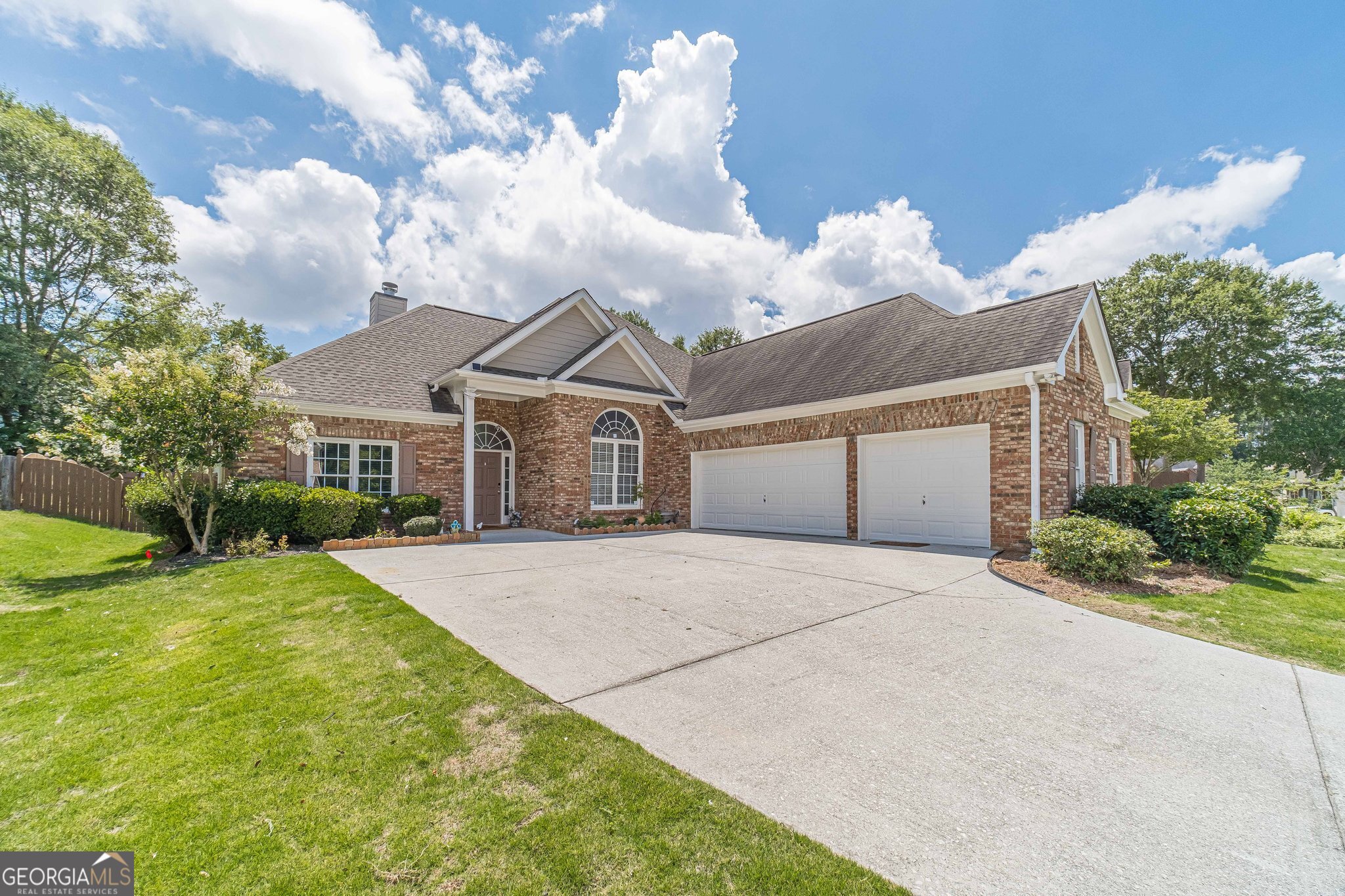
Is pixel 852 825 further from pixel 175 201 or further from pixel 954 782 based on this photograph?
pixel 175 201

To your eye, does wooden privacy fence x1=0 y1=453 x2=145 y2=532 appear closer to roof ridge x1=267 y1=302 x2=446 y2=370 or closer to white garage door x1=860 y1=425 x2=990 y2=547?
roof ridge x1=267 y1=302 x2=446 y2=370

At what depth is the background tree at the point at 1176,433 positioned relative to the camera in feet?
58.1

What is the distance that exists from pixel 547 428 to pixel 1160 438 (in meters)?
19.9

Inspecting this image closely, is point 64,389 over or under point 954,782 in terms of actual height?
over

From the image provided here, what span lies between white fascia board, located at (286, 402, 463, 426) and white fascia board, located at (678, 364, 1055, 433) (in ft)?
21.8

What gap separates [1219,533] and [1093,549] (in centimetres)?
276

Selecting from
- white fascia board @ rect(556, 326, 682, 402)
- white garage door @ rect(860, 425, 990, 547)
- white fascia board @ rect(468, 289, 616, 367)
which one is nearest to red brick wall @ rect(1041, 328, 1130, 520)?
white garage door @ rect(860, 425, 990, 547)

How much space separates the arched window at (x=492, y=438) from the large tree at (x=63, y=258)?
14.8 m

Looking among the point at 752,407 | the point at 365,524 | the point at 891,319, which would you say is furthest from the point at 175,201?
the point at 891,319

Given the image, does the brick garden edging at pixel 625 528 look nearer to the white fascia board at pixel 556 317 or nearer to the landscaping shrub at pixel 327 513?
the white fascia board at pixel 556 317

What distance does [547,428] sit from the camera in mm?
13797

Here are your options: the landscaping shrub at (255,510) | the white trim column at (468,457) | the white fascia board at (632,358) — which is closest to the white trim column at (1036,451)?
the white fascia board at (632,358)

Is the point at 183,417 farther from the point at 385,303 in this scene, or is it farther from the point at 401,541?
the point at 385,303

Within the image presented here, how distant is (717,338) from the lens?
39.1 meters
